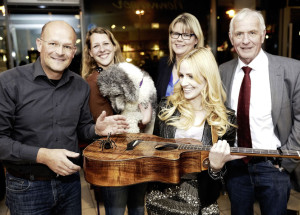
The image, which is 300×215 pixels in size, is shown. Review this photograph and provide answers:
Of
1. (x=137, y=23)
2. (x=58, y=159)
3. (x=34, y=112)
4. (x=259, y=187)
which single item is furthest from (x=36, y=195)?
(x=137, y=23)

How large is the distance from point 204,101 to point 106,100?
0.75m

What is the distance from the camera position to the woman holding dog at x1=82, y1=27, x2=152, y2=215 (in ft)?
6.30

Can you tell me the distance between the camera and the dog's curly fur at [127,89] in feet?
6.18

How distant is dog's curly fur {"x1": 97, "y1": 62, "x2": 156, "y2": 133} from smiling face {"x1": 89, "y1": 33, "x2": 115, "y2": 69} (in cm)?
42

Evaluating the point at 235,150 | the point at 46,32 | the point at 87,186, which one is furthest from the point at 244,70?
the point at 87,186

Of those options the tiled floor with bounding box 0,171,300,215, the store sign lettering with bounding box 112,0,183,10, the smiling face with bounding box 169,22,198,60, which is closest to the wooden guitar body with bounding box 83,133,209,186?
the smiling face with bounding box 169,22,198,60

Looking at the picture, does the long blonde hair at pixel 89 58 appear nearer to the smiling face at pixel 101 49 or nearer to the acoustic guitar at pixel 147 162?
the smiling face at pixel 101 49

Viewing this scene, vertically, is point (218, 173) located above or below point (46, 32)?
below

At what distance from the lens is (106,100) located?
2.05m

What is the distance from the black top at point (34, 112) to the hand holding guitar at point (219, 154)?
0.94 metres

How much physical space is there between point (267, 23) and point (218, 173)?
535cm

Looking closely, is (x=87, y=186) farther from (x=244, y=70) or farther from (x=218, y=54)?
(x=218, y=54)

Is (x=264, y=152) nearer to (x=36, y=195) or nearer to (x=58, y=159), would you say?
(x=58, y=159)

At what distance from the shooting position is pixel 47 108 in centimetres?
167
